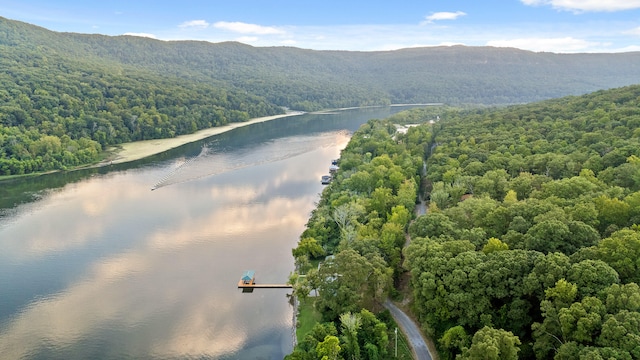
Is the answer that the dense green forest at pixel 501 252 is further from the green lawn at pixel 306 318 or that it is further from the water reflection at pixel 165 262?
the water reflection at pixel 165 262

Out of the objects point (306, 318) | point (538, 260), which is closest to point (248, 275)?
point (306, 318)

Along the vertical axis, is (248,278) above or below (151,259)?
below

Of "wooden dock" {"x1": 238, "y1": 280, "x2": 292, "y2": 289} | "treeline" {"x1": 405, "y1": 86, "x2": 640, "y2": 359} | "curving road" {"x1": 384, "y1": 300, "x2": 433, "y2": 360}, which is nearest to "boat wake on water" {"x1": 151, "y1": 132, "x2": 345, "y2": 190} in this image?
"wooden dock" {"x1": 238, "y1": 280, "x2": 292, "y2": 289}

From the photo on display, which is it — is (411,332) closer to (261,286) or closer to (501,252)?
(501,252)

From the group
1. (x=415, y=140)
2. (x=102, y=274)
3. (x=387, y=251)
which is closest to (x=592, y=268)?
(x=387, y=251)

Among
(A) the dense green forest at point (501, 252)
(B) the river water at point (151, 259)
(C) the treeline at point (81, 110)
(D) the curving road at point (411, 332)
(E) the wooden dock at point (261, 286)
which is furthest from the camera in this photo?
(C) the treeline at point (81, 110)

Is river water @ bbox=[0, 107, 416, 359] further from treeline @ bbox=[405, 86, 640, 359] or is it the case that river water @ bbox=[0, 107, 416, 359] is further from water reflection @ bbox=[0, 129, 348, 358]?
treeline @ bbox=[405, 86, 640, 359]

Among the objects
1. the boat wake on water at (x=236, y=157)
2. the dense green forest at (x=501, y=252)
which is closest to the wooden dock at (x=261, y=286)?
the dense green forest at (x=501, y=252)
